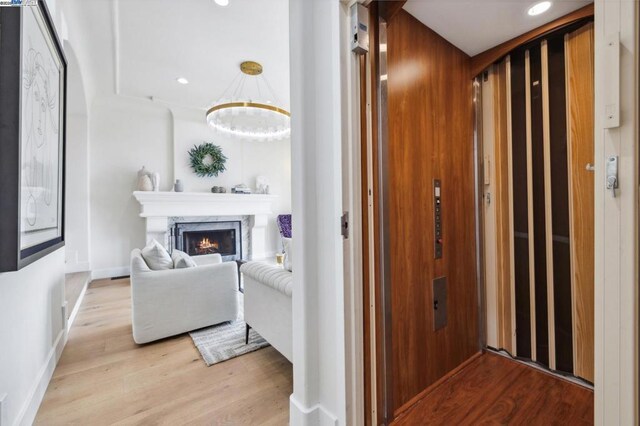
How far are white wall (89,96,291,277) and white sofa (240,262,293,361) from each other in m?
3.50

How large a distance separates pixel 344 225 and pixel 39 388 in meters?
2.02

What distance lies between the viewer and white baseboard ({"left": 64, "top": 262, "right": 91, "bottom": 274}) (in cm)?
409

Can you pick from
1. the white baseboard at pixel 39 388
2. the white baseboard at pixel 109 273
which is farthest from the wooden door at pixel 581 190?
the white baseboard at pixel 109 273

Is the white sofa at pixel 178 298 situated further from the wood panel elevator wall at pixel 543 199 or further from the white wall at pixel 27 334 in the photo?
the wood panel elevator wall at pixel 543 199

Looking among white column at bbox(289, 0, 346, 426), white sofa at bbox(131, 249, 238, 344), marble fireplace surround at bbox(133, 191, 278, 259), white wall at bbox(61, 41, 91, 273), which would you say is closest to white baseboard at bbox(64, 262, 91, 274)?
white wall at bbox(61, 41, 91, 273)

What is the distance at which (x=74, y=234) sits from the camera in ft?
13.7

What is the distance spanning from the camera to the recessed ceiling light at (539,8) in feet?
4.91

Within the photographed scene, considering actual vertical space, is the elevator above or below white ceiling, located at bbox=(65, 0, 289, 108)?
below

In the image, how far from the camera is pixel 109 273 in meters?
4.49

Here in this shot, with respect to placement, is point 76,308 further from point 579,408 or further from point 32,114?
point 579,408

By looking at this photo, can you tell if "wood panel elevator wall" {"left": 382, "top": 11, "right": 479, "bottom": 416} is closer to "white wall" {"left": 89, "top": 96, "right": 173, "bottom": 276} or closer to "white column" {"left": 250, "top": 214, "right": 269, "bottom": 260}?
"white column" {"left": 250, "top": 214, "right": 269, "bottom": 260}

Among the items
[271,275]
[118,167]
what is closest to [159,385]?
[271,275]

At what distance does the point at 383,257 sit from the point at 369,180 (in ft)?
1.24

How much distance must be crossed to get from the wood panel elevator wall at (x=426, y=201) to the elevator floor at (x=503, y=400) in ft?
0.29
